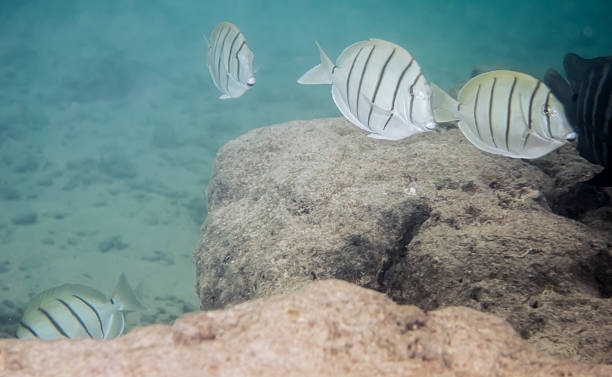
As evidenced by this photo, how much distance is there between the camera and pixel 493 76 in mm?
1793

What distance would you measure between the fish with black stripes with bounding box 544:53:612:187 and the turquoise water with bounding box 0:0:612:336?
249 centimetres

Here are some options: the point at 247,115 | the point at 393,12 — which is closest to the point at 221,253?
the point at 247,115

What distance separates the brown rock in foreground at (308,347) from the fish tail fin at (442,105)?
1127 millimetres

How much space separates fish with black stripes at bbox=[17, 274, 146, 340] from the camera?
2.30m

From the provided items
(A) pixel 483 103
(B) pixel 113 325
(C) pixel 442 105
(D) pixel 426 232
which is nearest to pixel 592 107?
(A) pixel 483 103

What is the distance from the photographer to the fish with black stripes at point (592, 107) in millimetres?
1831

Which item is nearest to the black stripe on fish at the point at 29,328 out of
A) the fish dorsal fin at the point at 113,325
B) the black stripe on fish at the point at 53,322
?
the black stripe on fish at the point at 53,322

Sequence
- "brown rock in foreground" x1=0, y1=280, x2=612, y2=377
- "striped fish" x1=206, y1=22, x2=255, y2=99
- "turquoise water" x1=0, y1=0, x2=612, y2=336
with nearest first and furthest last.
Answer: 1. "brown rock in foreground" x1=0, y1=280, x2=612, y2=377
2. "striped fish" x1=206, y1=22, x2=255, y2=99
3. "turquoise water" x1=0, y1=0, x2=612, y2=336

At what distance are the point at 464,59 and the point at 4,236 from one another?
30220mm

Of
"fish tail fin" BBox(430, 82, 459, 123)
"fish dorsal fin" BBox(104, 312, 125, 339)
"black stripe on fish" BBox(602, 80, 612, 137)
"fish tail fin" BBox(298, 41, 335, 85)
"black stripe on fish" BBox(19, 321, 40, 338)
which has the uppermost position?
"fish tail fin" BBox(298, 41, 335, 85)

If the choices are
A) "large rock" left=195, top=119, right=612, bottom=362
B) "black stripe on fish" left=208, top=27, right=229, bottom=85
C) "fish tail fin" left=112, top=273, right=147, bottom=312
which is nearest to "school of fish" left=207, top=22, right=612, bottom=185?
"large rock" left=195, top=119, right=612, bottom=362

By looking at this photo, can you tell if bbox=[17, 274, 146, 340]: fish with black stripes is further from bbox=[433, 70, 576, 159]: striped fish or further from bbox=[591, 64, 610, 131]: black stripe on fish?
bbox=[591, 64, 610, 131]: black stripe on fish

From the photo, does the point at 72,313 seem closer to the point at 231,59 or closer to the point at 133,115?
the point at 231,59

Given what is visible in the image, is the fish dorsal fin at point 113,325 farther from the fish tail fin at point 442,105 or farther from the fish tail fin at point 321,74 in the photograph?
the fish tail fin at point 442,105
